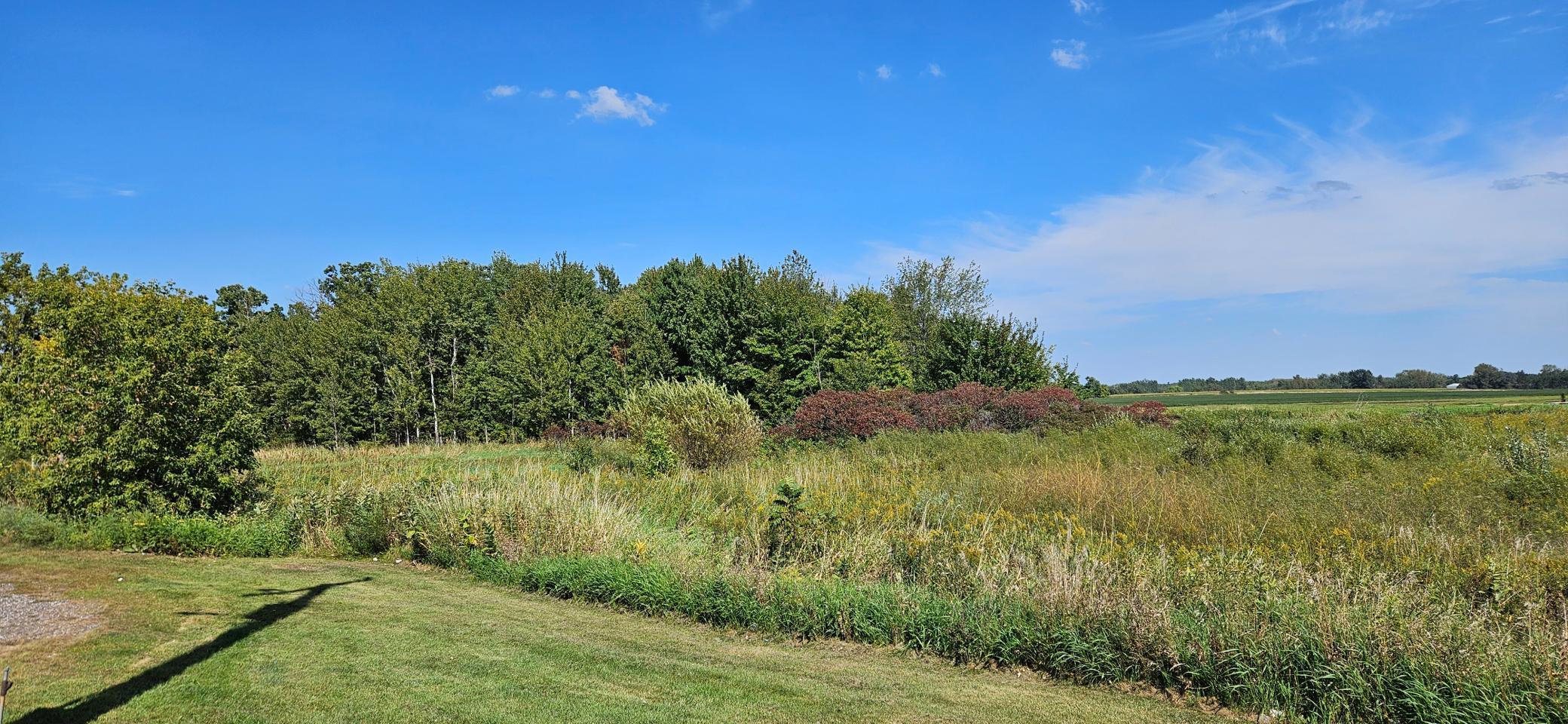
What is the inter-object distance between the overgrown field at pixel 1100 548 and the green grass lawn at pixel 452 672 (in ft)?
1.37

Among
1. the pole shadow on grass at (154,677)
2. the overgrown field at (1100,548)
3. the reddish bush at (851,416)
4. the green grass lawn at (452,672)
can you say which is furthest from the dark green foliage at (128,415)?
the reddish bush at (851,416)

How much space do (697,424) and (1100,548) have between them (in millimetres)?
11991

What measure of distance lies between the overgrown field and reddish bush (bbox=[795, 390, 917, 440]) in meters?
4.44

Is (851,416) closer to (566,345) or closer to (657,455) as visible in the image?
(657,455)

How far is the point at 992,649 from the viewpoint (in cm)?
598

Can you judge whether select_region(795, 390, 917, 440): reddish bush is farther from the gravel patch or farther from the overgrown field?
the gravel patch

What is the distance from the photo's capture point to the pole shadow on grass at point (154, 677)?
4.37 m

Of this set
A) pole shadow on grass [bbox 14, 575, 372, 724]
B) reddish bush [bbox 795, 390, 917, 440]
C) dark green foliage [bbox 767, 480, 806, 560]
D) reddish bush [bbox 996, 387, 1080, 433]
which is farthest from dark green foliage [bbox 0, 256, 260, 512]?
reddish bush [bbox 996, 387, 1080, 433]

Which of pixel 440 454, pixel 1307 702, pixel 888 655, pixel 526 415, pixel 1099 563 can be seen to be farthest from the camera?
pixel 526 415

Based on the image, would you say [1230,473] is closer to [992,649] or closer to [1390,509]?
[1390,509]

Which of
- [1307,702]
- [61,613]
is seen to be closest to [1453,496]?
[1307,702]

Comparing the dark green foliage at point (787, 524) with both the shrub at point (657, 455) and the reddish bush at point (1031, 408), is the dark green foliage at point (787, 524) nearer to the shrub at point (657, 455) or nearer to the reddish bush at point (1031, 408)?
the shrub at point (657, 455)

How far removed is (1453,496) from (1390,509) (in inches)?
47.0

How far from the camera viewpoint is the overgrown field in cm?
510
